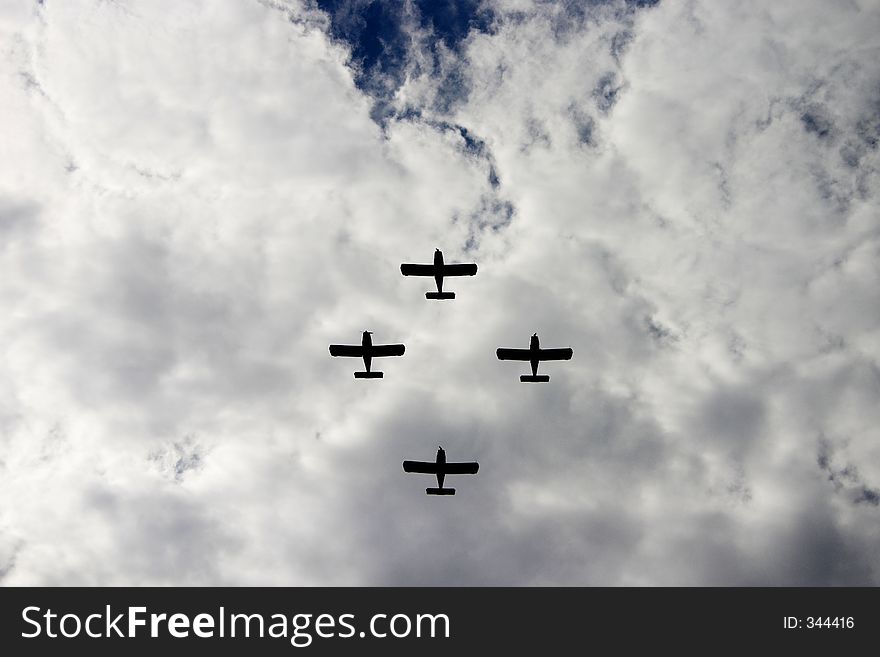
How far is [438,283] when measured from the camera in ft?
160

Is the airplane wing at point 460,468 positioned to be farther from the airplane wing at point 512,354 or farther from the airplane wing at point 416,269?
the airplane wing at point 416,269

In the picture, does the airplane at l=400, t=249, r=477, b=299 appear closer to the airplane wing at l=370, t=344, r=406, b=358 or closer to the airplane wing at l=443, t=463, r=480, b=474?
the airplane wing at l=370, t=344, r=406, b=358

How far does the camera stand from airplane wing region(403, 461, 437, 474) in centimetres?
5466

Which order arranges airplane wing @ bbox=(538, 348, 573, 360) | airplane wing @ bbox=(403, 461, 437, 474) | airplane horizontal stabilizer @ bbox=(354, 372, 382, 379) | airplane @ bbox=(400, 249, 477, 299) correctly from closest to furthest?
airplane @ bbox=(400, 249, 477, 299) < airplane wing @ bbox=(538, 348, 573, 360) < airplane horizontal stabilizer @ bbox=(354, 372, 382, 379) < airplane wing @ bbox=(403, 461, 437, 474)

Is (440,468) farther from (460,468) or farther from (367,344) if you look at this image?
(367,344)

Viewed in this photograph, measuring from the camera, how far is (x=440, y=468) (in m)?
55.1

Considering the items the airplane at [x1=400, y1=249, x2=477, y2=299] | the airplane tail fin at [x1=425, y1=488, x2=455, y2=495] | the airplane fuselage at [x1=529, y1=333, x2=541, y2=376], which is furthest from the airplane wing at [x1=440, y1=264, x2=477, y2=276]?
the airplane tail fin at [x1=425, y1=488, x2=455, y2=495]

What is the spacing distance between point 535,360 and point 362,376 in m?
13.9

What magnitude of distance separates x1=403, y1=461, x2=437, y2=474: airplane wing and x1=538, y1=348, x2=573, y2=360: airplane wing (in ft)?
43.9

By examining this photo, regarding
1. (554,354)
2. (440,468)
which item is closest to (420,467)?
(440,468)
